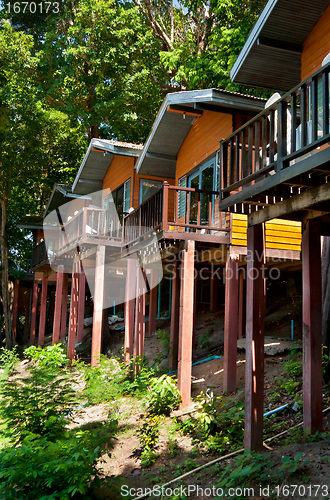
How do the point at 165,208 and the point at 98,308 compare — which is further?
the point at 98,308

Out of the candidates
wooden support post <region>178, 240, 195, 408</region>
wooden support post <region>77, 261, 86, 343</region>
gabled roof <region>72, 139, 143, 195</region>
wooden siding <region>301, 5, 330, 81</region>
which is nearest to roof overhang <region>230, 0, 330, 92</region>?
wooden siding <region>301, 5, 330, 81</region>

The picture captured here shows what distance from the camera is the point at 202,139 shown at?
1330 cm

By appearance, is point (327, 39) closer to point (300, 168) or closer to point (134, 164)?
point (300, 168)

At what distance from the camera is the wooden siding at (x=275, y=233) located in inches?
427

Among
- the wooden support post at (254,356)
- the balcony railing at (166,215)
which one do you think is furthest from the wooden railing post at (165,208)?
the wooden support post at (254,356)

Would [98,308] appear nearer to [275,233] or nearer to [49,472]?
[275,233]

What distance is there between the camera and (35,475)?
5.65 metres

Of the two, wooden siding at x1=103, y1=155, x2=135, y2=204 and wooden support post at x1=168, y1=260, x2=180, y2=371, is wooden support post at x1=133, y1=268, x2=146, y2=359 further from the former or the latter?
wooden siding at x1=103, y1=155, x2=135, y2=204

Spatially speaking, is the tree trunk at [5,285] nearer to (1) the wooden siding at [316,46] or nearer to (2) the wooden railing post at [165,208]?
(2) the wooden railing post at [165,208]

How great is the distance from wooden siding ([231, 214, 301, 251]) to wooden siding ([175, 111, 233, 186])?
263cm

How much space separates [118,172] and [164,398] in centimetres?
1148

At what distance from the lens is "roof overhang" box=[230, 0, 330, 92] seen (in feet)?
27.9

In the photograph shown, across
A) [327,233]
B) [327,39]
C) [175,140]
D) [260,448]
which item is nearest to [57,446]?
[260,448]

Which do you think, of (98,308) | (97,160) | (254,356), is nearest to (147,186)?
(97,160)
